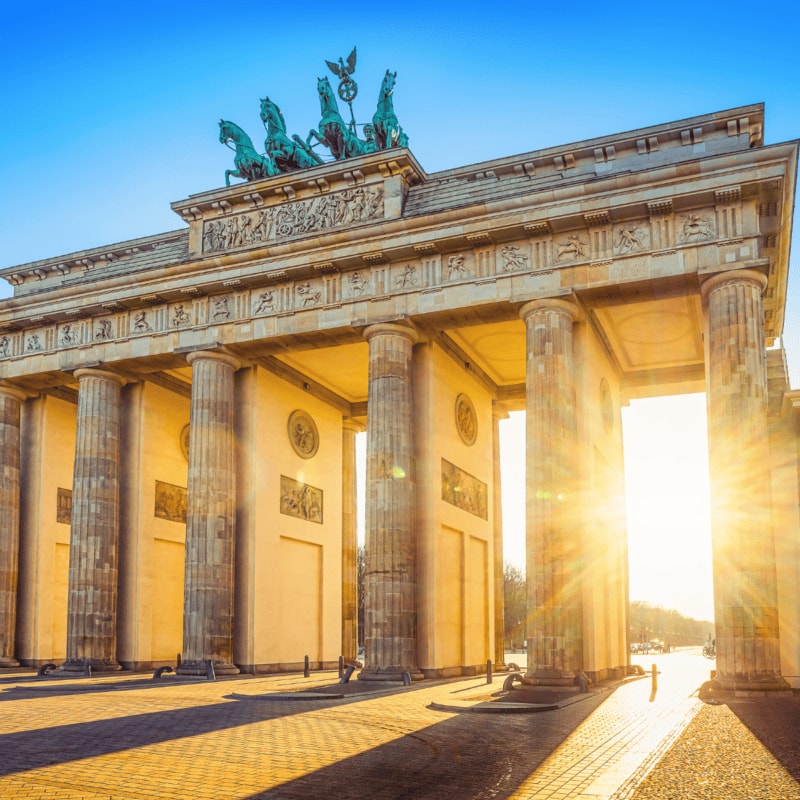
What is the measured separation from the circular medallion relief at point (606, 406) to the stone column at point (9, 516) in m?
21.4

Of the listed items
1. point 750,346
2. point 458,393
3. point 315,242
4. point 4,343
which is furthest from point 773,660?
point 4,343

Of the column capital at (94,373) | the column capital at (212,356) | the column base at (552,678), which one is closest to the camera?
the column base at (552,678)

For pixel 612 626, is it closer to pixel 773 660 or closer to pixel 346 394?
pixel 773 660

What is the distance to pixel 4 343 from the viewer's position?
36.4 metres

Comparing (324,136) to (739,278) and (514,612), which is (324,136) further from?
(514,612)

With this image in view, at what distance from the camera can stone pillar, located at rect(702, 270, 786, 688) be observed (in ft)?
75.1

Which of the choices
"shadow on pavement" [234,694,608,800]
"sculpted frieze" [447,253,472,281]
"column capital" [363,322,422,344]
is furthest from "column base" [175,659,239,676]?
"shadow on pavement" [234,694,608,800]

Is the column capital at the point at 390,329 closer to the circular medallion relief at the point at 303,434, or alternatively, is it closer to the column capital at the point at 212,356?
the column capital at the point at 212,356

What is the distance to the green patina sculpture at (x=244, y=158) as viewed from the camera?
3398cm

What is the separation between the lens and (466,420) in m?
34.2

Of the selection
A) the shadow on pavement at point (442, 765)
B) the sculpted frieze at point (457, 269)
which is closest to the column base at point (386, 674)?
the shadow on pavement at point (442, 765)

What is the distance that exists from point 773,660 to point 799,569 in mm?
4158

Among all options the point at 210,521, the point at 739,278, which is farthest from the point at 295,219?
the point at 739,278

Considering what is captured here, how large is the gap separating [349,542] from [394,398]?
Result: 1329cm
